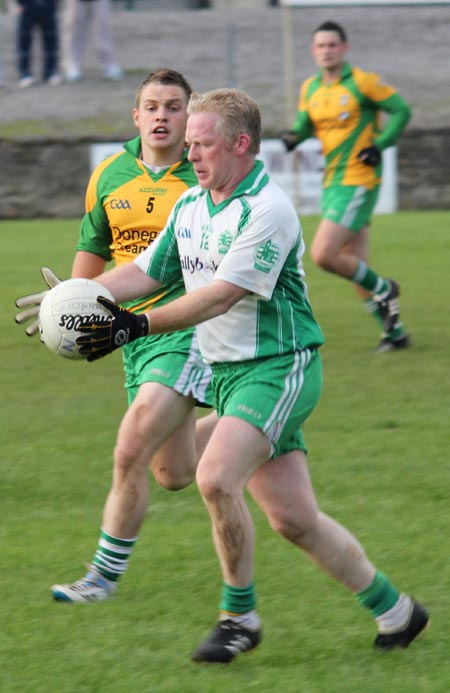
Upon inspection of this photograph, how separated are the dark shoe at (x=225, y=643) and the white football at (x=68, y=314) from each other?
106 centimetres

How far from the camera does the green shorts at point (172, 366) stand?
5.62 metres

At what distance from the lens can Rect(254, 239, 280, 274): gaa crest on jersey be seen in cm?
467

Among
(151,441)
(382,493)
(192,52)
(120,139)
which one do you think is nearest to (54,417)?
(382,493)

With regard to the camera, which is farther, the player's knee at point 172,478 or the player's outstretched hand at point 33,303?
the player's knee at point 172,478

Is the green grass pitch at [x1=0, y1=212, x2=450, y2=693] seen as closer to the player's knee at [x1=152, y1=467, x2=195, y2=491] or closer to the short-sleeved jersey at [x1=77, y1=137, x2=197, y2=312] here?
the player's knee at [x1=152, y1=467, x2=195, y2=491]

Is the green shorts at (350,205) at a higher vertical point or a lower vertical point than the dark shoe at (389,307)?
higher

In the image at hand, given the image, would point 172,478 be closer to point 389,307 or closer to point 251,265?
point 251,265

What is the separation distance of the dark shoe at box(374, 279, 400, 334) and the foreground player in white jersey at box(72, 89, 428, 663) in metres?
5.89

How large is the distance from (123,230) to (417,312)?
274 inches

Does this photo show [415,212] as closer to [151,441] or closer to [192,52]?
[192,52]

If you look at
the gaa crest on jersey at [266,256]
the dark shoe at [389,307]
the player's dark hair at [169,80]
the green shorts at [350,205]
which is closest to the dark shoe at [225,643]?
the gaa crest on jersey at [266,256]

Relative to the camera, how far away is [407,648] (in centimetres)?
494

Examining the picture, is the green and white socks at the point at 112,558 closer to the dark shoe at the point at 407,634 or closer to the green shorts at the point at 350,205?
the dark shoe at the point at 407,634

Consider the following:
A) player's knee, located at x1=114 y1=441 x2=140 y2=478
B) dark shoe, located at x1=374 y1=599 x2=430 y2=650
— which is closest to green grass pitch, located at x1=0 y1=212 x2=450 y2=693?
dark shoe, located at x1=374 y1=599 x2=430 y2=650
